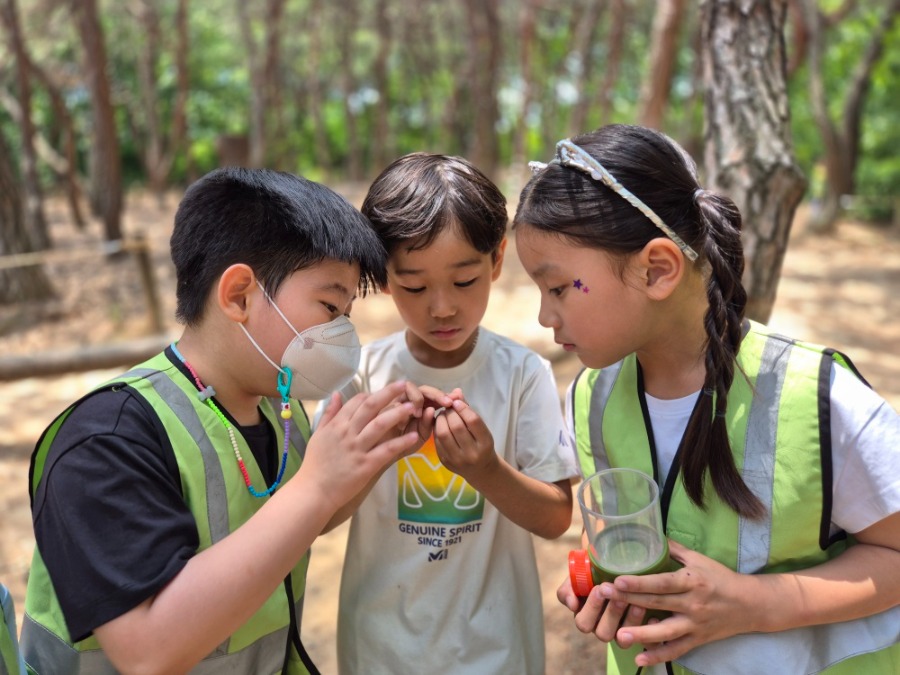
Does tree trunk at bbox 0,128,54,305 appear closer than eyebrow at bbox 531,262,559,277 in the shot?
No

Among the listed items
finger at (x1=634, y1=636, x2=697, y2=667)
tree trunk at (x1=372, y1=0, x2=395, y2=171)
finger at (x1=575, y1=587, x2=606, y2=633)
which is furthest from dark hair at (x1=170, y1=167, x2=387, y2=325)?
tree trunk at (x1=372, y1=0, x2=395, y2=171)

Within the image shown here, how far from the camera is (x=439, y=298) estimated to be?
5.79ft

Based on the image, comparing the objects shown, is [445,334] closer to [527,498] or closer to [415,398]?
[415,398]

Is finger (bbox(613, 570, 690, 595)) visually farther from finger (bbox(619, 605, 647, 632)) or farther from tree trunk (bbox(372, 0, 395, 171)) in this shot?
tree trunk (bbox(372, 0, 395, 171))

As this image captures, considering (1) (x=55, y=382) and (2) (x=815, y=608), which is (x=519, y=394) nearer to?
(2) (x=815, y=608)

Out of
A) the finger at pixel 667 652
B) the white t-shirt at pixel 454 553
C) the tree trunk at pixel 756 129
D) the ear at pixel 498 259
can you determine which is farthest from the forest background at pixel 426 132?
the finger at pixel 667 652

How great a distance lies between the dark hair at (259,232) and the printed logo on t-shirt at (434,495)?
1.55ft

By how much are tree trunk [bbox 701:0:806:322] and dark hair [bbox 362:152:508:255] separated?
1.28 meters

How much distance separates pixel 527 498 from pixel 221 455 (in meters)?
0.63

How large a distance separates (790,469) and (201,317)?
1.14m

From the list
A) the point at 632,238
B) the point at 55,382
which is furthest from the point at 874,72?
the point at 632,238

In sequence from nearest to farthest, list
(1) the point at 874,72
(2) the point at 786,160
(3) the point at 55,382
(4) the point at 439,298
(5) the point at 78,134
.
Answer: (4) the point at 439,298 < (2) the point at 786,160 < (3) the point at 55,382 < (1) the point at 874,72 < (5) the point at 78,134

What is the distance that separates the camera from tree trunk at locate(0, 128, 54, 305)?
306 inches

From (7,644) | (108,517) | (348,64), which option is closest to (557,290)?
(108,517)
